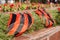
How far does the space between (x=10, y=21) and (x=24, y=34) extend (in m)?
0.56

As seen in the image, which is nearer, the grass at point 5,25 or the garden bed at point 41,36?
the grass at point 5,25

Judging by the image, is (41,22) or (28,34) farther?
(41,22)

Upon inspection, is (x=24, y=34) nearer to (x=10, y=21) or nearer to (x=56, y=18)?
(x=10, y=21)

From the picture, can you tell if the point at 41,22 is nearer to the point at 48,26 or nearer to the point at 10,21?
the point at 48,26

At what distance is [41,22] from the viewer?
24.9 feet

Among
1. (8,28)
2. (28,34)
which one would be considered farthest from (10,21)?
(28,34)

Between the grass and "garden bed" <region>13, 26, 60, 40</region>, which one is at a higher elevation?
the grass

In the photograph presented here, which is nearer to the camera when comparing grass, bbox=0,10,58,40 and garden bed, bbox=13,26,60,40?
grass, bbox=0,10,58,40

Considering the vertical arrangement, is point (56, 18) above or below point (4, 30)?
below

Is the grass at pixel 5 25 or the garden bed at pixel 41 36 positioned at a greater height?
the grass at pixel 5 25

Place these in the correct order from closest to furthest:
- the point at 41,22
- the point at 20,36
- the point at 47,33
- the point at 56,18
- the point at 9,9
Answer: the point at 20,36
the point at 47,33
the point at 41,22
the point at 9,9
the point at 56,18

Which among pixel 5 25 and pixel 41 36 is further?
pixel 41 36

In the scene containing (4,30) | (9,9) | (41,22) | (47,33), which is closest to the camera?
(4,30)

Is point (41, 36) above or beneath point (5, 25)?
beneath
